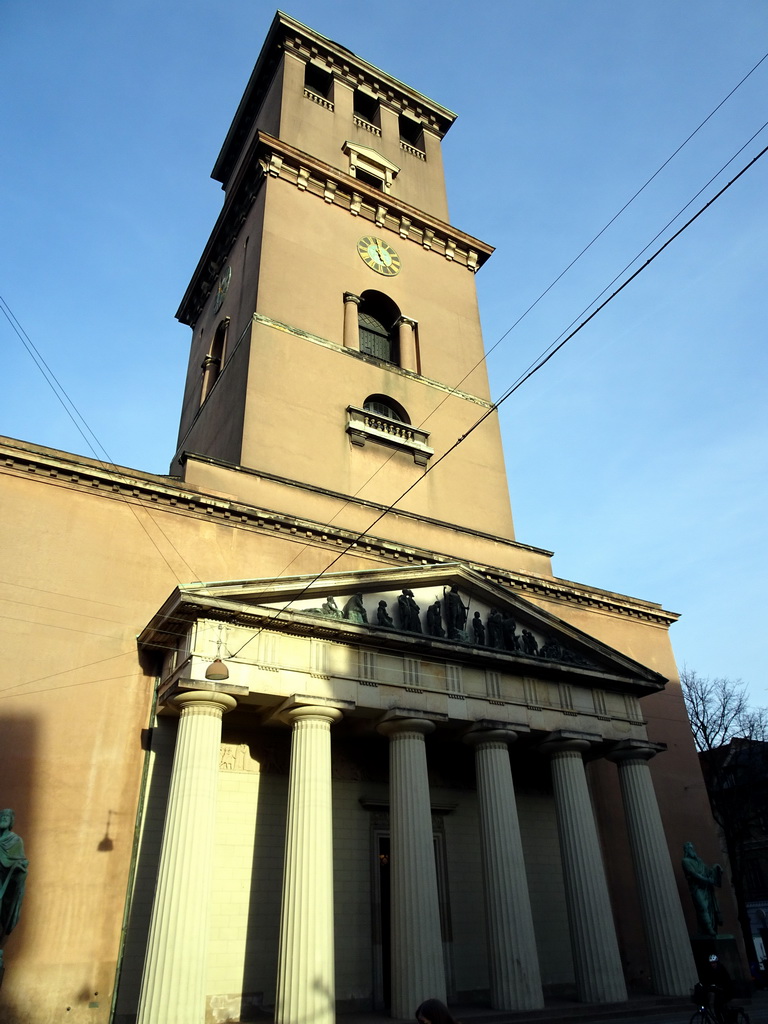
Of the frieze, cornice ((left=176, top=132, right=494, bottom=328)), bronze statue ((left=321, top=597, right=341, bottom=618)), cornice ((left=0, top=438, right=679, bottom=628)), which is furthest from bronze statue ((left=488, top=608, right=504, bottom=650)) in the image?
cornice ((left=176, top=132, right=494, bottom=328))

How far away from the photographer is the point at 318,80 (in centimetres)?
3148

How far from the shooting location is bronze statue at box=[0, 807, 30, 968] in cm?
1163

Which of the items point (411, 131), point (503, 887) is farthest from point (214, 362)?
point (503, 887)

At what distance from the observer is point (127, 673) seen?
1541 centimetres

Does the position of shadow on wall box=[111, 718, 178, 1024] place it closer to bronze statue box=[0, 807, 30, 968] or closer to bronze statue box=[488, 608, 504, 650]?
bronze statue box=[0, 807, 30, 968]

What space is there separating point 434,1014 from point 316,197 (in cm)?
2591

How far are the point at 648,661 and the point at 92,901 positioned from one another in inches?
673

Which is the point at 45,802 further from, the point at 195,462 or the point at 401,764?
the point at 195,462

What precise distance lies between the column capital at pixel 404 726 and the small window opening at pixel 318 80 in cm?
2568

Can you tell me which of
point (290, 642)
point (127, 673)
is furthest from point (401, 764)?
point (127, 673)

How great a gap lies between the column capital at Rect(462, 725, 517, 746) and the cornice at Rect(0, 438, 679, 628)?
369cm

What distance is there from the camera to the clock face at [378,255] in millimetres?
26966

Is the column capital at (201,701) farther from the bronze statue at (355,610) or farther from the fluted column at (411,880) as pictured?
the fluted column at (411,880)

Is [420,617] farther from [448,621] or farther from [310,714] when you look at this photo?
[310,714]
